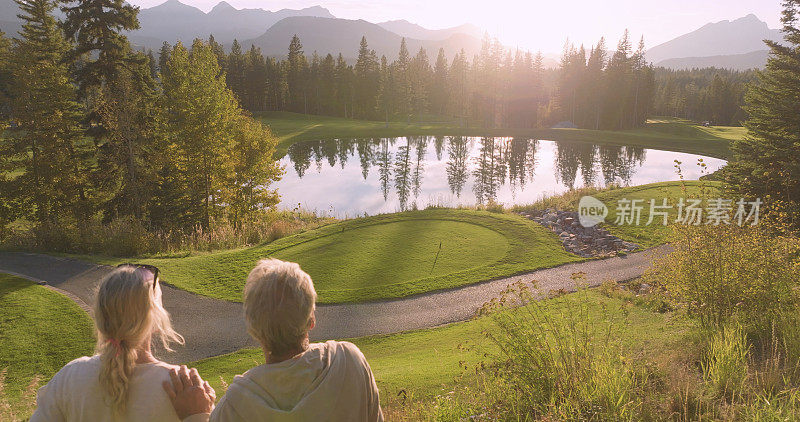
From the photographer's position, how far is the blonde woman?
2561 mm

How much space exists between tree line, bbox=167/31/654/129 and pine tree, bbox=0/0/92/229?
2446 inches

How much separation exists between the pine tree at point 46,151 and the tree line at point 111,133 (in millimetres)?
44

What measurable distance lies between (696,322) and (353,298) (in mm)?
8708

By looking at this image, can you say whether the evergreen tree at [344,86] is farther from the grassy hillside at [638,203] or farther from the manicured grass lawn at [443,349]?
the manicured grass lawn at [443,349]

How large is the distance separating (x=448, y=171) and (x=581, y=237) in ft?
83.6

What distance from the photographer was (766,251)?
732cm

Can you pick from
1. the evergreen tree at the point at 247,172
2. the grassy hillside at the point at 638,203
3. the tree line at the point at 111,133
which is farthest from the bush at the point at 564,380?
the evergreen tree at the point at 247,172

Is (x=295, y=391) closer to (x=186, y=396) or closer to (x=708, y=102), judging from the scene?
(x=186, y=396)

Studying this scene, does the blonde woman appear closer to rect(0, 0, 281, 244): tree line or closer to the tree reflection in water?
rect(0, 0, 281, 244): tree line

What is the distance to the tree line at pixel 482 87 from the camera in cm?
8006

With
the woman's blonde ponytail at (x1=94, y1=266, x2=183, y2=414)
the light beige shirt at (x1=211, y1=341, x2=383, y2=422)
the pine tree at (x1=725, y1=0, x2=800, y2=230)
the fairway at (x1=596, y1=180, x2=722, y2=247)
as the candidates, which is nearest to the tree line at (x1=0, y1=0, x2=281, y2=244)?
the fairway at (x1=596, y1=180, x2=722, y2=247)

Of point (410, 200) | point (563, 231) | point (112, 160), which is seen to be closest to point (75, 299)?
point (112, 160)

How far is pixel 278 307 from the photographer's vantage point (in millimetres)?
2447

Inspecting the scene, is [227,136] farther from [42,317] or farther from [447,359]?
[447,359]
